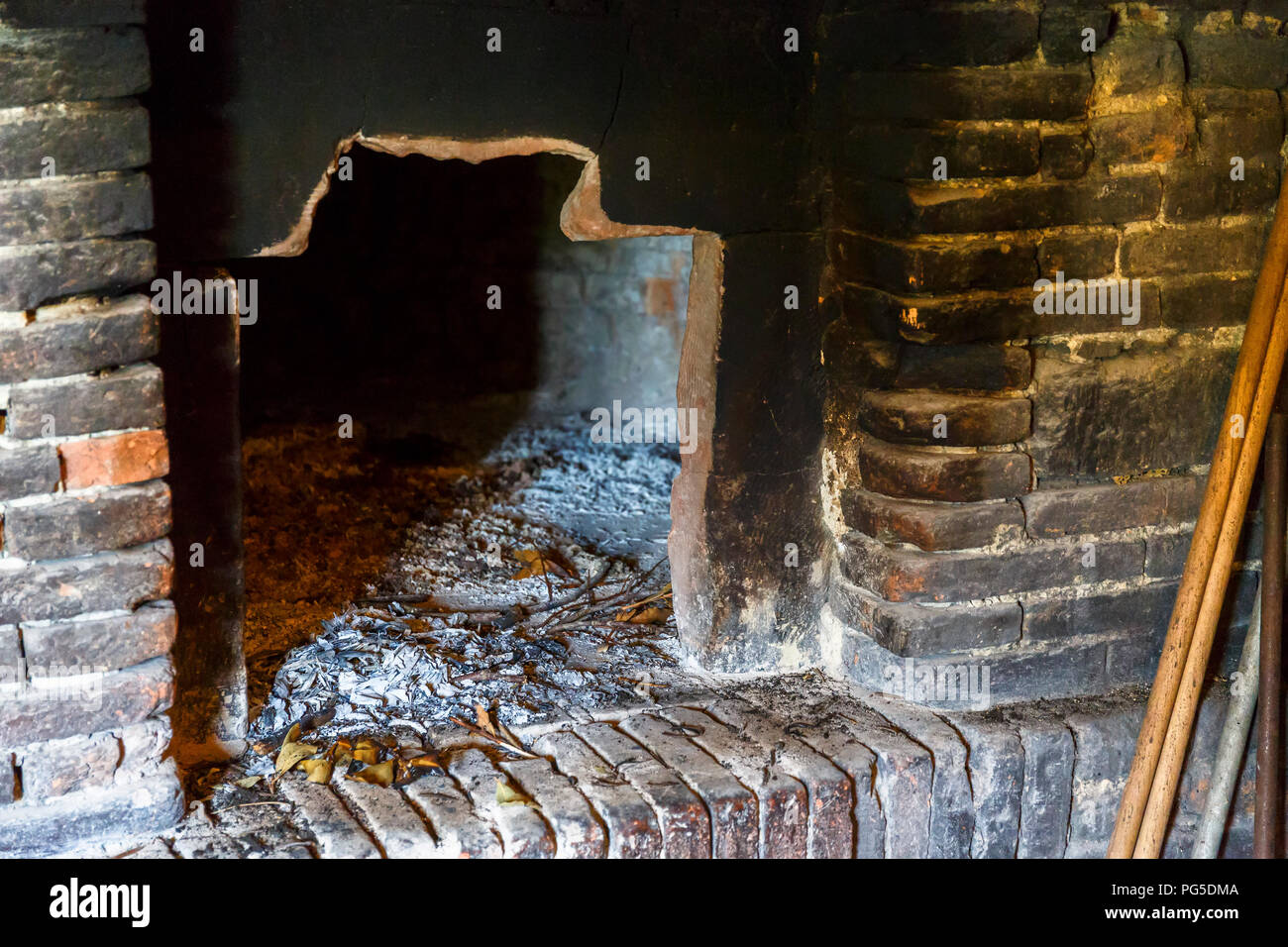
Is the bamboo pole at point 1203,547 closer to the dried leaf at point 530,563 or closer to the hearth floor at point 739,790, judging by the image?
the hearth floor at point 739,790

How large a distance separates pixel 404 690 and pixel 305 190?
109 cm

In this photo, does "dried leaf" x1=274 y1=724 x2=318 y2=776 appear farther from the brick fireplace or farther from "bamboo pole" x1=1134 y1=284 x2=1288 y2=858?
"bamboo pole" x1=1134 y1=284 x2=1288 y2=858

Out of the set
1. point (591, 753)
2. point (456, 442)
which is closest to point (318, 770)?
point (591, 753)

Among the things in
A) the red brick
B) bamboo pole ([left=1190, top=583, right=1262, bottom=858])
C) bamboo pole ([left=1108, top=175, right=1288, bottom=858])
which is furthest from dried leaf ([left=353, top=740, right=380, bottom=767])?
bamboo pole ([left=1190, top=583, right=1262, bottom=858])

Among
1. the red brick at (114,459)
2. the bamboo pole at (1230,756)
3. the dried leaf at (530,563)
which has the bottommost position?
the bamboo pole at (1230,756)

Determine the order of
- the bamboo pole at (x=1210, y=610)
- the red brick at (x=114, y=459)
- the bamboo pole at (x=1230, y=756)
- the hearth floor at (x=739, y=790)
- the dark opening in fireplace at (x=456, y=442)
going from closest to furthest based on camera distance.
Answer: the red brick at (x=114, y=459)
the hearth floor at (x=739, y=790)
the bamboo pole at (x=1210, y=610)
the bamboo pole at (x=1230, y=756)
the dark opening in fireplace at (x=456, y=442)

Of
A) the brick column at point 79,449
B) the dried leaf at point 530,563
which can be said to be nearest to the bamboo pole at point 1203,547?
the dried leaf at point 530,563

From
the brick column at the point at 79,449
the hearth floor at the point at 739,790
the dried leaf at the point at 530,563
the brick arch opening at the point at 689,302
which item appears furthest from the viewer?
the dried leaf at the point at 530,563

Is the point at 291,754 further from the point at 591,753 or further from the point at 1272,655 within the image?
the point at 1272,655

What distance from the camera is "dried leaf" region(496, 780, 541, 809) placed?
228 centimetres

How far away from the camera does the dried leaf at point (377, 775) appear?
2.36 metres

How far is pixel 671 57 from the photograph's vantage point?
2.47m

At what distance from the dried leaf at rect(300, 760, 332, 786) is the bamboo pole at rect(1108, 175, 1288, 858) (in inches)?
61.2

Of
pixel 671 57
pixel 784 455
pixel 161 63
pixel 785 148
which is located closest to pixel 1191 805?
pixel 784 455
